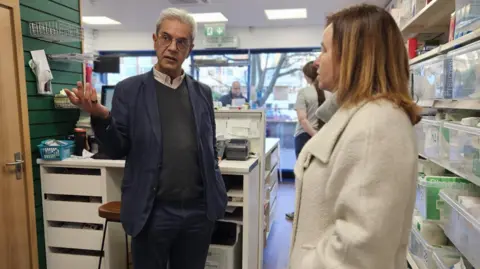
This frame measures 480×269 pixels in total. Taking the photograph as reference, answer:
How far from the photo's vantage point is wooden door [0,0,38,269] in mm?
2057

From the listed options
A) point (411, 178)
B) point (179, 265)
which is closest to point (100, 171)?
point (179, 265)

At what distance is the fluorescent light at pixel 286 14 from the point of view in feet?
16.4

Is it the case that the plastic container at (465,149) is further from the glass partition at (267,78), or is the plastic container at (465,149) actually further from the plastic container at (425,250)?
the glass partition at (267,78)

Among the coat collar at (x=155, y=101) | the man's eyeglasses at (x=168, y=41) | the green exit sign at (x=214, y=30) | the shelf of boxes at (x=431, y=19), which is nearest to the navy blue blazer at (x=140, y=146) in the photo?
the coat collar at (x=155, y=101)

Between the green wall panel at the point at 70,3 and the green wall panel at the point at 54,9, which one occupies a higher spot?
the green wall panel at the point at 70,3

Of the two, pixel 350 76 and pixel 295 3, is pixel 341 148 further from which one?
pixel 295 3

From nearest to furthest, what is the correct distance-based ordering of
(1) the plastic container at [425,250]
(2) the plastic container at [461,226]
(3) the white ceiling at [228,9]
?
(2) the plastic container at [461,226], (1) the plastic container at [425,250], (3) the white ceiling at [228,9]

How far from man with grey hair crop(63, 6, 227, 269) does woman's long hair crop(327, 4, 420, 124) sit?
2.62 ft

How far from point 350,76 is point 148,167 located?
2.96 ft

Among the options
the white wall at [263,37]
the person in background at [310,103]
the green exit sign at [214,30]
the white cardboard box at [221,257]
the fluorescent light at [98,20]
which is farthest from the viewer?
the white wall at [263,37]

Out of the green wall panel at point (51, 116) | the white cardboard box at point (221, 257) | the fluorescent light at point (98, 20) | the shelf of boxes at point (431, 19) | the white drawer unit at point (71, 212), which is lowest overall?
the white cardboard box at point (221, 257)

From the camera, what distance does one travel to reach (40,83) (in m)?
2.32

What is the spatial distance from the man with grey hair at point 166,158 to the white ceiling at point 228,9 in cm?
311

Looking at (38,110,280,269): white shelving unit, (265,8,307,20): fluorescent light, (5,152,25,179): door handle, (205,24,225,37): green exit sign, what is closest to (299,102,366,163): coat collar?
(38,110,280,269): white shelving unit
